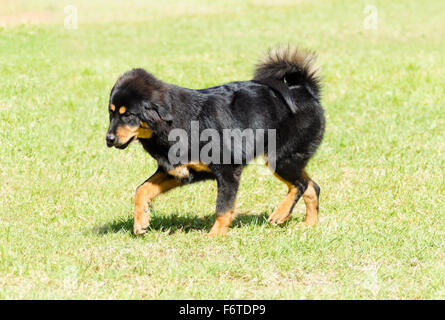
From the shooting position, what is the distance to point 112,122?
563 centimetres

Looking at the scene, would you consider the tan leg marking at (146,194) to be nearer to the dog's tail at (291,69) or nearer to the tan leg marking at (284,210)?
the tan leg marking at (284,210)

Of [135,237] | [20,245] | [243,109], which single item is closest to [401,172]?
[243,109]

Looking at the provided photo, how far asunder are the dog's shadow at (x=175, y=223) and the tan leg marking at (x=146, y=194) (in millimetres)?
316

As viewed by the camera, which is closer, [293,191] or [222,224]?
[222,224]

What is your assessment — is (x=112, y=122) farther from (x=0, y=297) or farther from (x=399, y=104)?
(x=399, y=104)

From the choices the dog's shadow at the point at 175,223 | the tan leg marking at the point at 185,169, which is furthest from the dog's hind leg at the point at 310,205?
the tan leg marking at the point at 185,169

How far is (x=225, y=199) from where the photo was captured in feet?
19.8

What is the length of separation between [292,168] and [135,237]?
181 centimetres

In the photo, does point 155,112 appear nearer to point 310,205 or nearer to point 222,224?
point 222,224

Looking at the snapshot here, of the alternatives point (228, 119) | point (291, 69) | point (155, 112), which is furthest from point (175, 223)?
point (291, 69)

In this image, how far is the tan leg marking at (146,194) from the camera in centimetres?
585

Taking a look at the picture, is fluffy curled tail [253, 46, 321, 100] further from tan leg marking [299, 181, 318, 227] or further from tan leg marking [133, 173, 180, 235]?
tan leg marking [133, 173, 180, 235]

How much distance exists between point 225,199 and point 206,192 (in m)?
1.70

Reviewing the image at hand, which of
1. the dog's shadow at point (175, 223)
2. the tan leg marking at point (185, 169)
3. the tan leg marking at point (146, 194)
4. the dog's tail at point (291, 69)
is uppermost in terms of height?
the dog's tail at point (291, 69)
